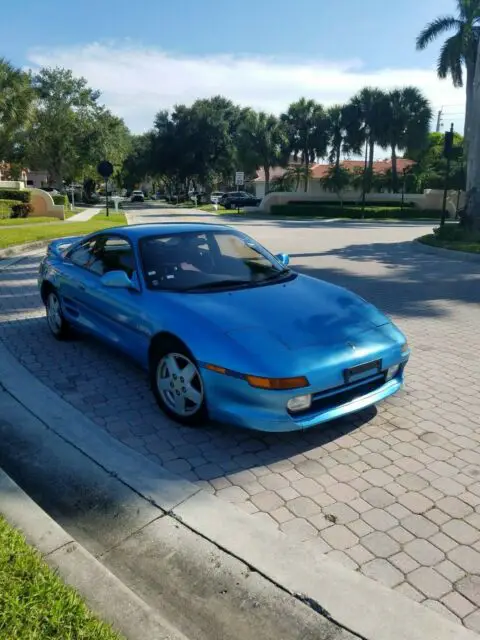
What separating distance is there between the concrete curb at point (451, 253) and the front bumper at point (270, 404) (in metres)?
11.4

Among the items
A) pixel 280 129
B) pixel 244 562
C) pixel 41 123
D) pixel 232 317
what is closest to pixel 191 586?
pixel 244 562

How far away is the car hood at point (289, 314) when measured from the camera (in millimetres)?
3711

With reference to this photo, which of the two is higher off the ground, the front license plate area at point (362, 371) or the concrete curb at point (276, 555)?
the front license plate area at point (362, 371)

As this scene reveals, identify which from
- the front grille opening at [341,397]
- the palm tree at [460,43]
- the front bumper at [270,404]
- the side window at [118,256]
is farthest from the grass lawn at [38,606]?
the palm tree at [460,43]

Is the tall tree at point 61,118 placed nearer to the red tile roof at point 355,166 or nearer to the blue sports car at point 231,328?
the red tile roof at point 355,166

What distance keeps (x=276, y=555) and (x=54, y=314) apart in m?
4.29

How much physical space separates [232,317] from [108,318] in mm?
1479

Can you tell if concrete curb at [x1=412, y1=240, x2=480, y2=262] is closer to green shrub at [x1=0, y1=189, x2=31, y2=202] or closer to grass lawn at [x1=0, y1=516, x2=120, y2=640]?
grass lawn at [x1=0, y1=516, x2=120, y2=640]

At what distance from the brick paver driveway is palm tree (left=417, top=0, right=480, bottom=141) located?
3436 centimetres

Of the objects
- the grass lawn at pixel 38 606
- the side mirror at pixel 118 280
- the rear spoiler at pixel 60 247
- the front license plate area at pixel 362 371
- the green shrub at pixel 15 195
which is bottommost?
the grass lawn at pixel 38 606

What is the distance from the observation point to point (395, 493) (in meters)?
3.21

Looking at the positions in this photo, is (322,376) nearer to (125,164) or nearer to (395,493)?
(395,493)

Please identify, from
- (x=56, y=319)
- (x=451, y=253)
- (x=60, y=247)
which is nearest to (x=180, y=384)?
(x=56, y=319)

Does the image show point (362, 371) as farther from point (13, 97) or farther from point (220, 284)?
point (13, 97)
